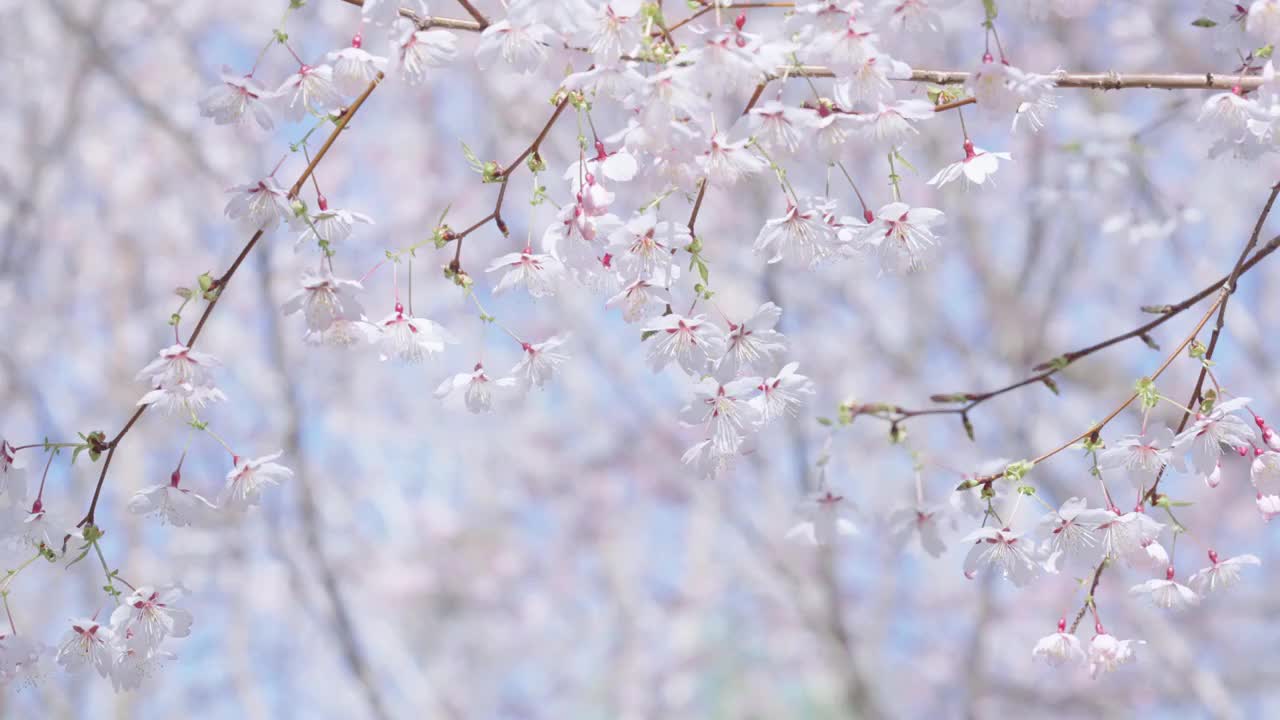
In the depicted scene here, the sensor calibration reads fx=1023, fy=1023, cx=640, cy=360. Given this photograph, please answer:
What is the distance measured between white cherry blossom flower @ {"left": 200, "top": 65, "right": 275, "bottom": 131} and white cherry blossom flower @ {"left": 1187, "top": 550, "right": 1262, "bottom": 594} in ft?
4.44

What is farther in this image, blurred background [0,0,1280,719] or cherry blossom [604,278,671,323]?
blurred background [0,0,1280,719]

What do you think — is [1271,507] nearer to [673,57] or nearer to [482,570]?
[673,57]

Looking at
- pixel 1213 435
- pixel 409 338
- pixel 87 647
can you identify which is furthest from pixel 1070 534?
pixel 87 647

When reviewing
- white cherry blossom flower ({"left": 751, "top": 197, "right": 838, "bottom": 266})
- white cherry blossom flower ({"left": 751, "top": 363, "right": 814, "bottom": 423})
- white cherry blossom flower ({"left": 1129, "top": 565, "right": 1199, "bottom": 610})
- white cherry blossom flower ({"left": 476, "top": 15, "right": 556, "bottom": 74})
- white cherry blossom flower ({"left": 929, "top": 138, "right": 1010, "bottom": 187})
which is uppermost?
white cherry blossom flower ({"left": 476, "top": 15, "right": 556, "bottom": 74})

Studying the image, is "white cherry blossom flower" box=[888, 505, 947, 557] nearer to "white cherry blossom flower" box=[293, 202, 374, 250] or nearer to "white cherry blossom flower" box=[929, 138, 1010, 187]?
"white cherry blossom flower" box=[929, 138, 1010, 187]

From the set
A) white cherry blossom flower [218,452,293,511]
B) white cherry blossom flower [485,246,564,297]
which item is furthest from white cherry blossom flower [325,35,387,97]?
white cherry blossom flower [218,452,293,511]

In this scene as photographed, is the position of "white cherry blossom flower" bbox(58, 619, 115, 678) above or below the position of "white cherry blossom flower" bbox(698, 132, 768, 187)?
below

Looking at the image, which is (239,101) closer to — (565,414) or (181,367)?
(181,367)

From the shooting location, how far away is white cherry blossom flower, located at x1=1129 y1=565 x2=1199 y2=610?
1.38m

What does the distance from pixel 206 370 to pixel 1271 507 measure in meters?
1.35

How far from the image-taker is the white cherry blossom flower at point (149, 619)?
1.38m

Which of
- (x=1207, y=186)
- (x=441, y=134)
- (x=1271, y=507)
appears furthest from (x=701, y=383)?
(x=441, y=134)

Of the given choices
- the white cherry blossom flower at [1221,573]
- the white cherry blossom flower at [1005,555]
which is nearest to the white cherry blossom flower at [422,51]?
the white cherry blossom flower at [1005,555]

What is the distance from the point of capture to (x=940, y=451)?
6.46 metres
